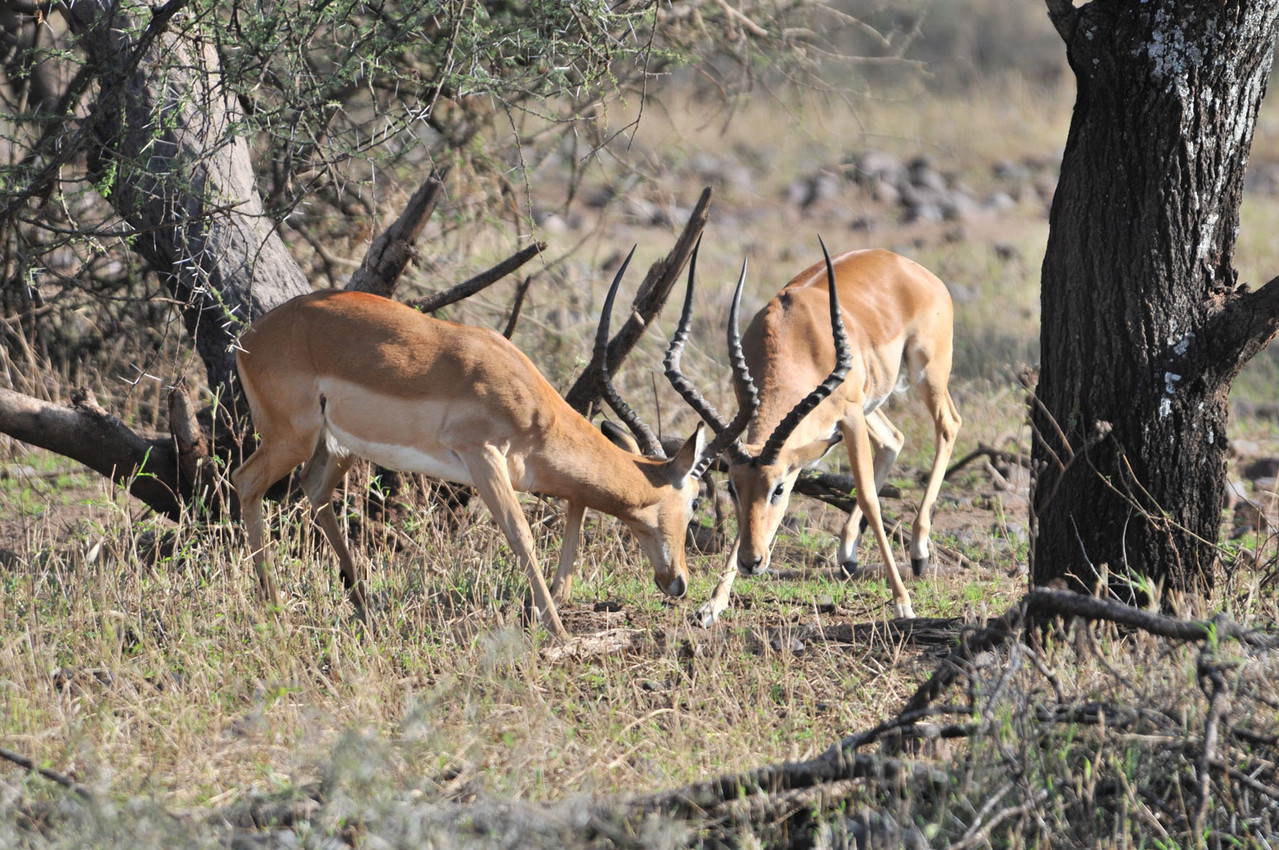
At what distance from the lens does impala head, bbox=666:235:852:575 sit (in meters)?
4.93

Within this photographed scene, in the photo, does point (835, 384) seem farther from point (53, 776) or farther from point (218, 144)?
point (53, 776)

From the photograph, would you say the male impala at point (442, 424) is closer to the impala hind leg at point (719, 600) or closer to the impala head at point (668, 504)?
the impala head at point (668, 504)

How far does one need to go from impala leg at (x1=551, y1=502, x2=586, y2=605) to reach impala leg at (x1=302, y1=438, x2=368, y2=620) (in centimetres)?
82

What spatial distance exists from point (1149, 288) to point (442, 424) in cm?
248

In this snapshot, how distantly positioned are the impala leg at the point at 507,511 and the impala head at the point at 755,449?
0.79 m

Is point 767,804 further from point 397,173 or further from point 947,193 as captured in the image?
point 947,193

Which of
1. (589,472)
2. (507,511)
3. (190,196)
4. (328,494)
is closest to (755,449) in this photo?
(589,472)

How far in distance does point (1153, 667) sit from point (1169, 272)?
1.38m

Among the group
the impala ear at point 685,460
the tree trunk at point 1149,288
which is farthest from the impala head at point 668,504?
the tree trunk at point 1149,288

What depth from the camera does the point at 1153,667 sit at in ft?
11.1

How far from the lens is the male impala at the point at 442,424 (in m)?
4.70

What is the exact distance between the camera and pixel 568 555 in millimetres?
5023

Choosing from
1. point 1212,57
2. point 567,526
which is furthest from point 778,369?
point 1212,57

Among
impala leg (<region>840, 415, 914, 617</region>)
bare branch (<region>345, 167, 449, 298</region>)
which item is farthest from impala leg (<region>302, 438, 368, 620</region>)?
impala leg (<region>840, 415, 914, 617</region>)
